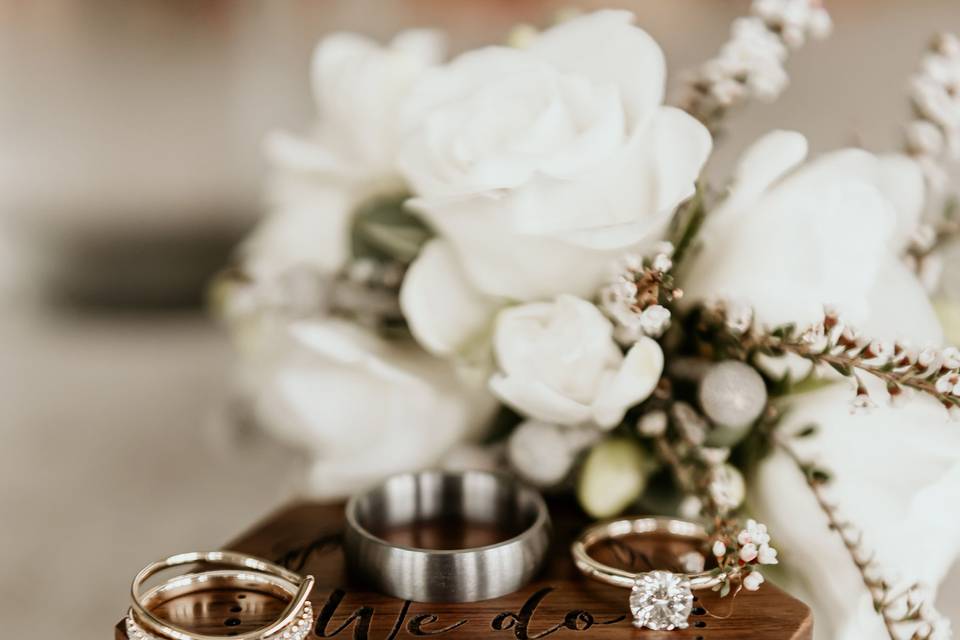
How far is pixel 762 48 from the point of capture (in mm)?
556

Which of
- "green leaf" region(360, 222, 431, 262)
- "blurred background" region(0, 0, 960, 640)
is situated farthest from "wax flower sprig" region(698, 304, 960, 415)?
"blurred background" region(0, 0, 960, 640)

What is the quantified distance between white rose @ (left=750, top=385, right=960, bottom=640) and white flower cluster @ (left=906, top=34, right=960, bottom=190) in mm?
186

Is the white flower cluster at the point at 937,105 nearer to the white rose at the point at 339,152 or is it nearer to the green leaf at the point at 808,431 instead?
the green leaf at the point at 808,431

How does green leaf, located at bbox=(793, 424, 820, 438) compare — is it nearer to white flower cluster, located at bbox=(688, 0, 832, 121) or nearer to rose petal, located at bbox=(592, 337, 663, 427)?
rose petal, located at bbox=(592, 337, 663, 427)

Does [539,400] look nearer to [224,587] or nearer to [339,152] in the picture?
[224,587]

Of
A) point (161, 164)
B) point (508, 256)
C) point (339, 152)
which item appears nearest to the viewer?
point (508, 256)

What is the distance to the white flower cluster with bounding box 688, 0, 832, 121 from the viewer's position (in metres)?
0.55

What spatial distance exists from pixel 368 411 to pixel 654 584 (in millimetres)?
231

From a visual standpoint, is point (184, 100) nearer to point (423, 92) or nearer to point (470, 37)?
point (470, 37)

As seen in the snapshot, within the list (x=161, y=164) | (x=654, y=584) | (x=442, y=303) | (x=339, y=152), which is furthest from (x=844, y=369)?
(x=161, y=164)

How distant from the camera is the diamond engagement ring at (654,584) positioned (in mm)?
426

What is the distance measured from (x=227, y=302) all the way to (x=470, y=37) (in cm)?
64

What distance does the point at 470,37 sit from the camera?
1.28 m

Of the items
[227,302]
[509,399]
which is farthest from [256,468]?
[509,399]
